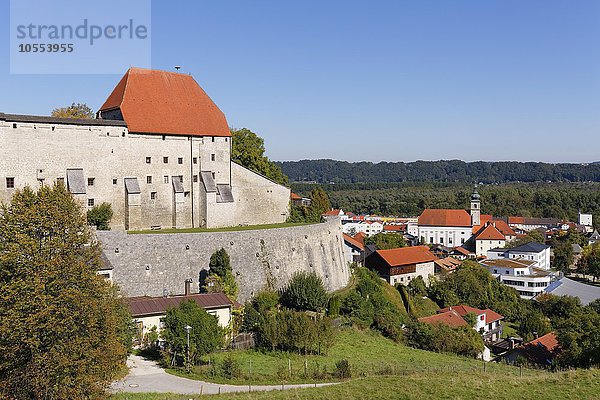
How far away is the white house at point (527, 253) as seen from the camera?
3167 inches

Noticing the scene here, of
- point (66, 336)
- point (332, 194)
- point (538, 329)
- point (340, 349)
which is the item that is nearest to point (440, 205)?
point (332, 194)

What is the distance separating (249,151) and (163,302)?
24150mm

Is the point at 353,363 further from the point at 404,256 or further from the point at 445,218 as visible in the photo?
the point at 445,218

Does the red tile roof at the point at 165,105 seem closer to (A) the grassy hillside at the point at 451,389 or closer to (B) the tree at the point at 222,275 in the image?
(B) the tree at the point at 222,275

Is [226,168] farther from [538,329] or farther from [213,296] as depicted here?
[538,329]

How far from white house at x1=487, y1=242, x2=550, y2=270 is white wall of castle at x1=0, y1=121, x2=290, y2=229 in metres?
45.2

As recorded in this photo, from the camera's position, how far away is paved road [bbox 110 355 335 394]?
22750mm

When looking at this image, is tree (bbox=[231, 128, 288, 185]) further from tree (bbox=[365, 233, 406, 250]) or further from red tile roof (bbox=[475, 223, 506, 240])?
red tile roof (bbox=[475, 223, 506, 240])

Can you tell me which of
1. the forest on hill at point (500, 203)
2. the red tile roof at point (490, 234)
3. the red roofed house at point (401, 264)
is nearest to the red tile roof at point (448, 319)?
the red roofed house at point (401, 264)

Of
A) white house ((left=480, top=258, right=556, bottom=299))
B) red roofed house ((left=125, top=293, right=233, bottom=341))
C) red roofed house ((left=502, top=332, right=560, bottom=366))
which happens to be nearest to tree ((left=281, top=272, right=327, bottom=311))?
red roofed house ((left=125, top=293, right=233, bottom=341))

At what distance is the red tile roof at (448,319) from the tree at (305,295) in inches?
394

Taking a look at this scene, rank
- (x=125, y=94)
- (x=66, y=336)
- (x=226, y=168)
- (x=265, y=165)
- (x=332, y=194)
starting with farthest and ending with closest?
(x=332, y=194) → (x=265, y=165) → (x=226, y=168) → (x=125, y=94) → (x=66, y=336)

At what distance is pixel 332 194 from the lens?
171 meters

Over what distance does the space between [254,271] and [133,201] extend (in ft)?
29.7
